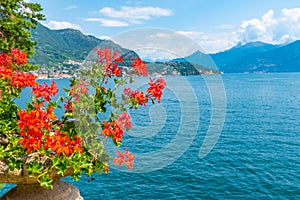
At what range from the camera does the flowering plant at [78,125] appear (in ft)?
17.9

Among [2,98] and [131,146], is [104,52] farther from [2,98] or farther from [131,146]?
[131,146]

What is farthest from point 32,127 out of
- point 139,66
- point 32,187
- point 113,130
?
point 32,187

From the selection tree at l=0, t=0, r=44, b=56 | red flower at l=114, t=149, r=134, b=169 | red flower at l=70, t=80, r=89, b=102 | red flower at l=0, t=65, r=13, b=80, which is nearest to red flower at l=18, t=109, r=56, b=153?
red flower at l=70, t=80, r=89, b=102

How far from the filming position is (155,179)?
25.0 meters

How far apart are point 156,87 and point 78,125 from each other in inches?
79.8

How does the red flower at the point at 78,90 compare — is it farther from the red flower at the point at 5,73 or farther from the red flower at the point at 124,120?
the red flower at the point at 5,73

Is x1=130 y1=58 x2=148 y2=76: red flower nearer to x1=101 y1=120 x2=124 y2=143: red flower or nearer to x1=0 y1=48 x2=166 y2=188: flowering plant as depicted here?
x1=0 y1=48 x2=166 y2=188: flowering plant

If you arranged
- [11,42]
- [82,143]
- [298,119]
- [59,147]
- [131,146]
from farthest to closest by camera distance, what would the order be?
[298,119] → [131,146] → [11,42] → [82,143] → [59,147]

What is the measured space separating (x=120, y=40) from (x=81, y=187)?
67.0ft

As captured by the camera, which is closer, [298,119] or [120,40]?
[120,40]

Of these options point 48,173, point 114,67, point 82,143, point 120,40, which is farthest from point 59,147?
point 120,40

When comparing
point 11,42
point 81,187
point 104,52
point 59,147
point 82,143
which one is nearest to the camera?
point 59,147

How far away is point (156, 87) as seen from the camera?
6.20 m

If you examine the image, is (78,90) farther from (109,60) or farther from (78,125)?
(109,60)
